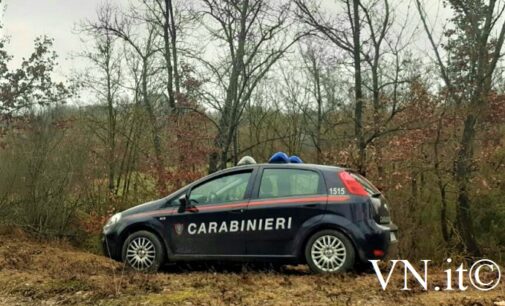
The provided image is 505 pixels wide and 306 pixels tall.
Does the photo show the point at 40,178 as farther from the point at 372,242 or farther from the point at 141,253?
the point at 372,242

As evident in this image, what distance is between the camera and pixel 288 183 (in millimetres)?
8461

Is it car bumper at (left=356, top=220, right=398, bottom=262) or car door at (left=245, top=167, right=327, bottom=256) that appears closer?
car bumper at (left=356, top=220, right=398, bottom=262)

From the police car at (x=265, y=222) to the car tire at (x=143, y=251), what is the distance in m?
0.02

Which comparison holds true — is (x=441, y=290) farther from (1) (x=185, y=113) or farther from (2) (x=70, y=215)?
(1) (x=185, y=113)

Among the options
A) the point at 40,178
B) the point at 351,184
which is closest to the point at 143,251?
the point at 351,184

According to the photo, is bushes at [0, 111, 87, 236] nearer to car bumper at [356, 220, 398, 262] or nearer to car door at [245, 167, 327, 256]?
car door at [245, 167, 327, 256]

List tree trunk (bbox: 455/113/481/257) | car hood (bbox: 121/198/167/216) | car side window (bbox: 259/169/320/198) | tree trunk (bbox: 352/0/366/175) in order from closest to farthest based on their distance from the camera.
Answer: car side window (bbox: 259/169/320/198), car hood (bbox: 121/198/167/216), tree trunk (bbox: 455/113/481/257), tree trunk (bbox: 352/0/366/175)

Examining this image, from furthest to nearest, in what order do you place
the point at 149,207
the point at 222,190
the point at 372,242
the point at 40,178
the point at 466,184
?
1. the point at 40,178
2. the point at 466,184
3. the point at 149,207
4. the point at 222,190
5. the point at 372,242

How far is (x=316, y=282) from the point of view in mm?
7293

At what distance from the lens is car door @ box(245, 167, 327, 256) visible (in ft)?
26.9

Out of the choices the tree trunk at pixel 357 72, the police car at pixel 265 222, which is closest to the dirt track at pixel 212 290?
the police car at pixel 265 222

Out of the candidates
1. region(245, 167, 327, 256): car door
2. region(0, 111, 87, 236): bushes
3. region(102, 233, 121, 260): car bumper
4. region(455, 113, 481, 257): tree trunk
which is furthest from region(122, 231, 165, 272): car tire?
region(455, 113, 481, 257): tree trunk

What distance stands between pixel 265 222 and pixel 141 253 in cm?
201

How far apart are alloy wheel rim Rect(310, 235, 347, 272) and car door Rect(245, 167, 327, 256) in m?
0.34
